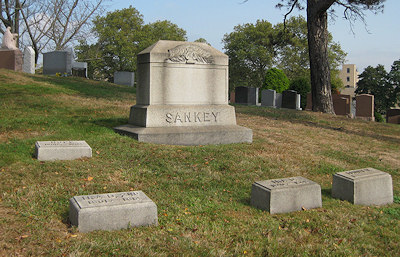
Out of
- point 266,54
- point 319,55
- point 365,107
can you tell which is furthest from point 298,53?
point 319,55

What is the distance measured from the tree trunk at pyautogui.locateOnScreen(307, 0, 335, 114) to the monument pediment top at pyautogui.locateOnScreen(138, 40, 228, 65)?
1036 cm

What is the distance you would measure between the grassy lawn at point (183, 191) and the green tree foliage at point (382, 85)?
3716 cm

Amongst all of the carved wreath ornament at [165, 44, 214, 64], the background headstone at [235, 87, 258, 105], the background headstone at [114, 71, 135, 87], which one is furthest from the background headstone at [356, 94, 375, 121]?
the carved wreath ornament at [165, 44, 214, 64]

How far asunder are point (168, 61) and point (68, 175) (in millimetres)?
3582

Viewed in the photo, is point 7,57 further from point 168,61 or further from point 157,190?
point 157,190

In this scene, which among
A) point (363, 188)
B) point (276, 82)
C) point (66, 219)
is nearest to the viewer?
point (66, 219)

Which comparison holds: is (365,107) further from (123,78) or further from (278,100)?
(123,78)

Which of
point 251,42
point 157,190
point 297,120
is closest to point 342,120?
point 297,120

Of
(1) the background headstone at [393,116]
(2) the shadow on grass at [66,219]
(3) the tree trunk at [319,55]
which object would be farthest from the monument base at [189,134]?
(1) the background headstone at [393,116]

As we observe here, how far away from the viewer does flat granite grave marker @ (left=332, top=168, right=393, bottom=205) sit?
575cm

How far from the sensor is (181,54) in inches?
329

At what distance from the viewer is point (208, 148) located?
783 cm

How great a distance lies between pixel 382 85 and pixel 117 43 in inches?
1270

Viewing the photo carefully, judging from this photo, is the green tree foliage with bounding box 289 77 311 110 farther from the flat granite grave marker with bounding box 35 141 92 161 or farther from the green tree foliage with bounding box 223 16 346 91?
the flat granite grave marker with bounding box 35 141 92 161
